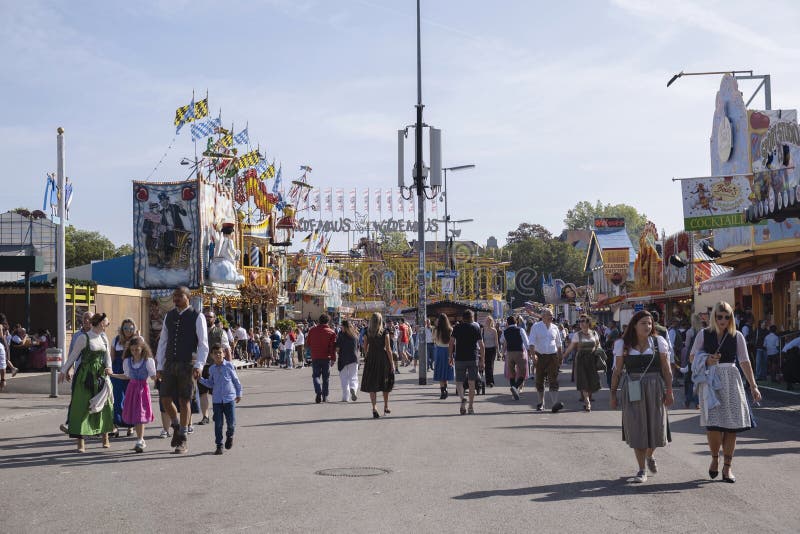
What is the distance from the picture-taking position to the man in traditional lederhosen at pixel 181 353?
1177 cm

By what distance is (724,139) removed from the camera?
3531cm

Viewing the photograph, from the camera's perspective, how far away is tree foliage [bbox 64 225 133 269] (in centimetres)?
8625

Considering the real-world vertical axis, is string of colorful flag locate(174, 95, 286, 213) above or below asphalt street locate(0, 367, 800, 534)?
above

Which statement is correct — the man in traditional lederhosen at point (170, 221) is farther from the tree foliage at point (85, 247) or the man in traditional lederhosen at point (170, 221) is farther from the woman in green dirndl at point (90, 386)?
the tree foliage at point (85, 247)

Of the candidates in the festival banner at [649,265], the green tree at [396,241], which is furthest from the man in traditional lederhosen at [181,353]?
the green tree at [396,241]

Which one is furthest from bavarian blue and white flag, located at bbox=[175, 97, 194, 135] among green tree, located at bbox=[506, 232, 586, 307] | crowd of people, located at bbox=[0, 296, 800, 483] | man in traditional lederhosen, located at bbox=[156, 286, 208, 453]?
green tree, located at bbox=[506, 232, 586, 307]

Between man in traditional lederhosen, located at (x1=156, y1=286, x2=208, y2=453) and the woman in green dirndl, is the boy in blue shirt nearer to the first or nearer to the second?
man in traditional lederhosen, located at (x1=156, y1=286, x2=208, y2=453)

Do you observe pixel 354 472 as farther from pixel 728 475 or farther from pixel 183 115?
pixel 183 115

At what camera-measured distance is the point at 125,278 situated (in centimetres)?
4806

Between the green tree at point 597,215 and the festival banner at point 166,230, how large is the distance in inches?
4489

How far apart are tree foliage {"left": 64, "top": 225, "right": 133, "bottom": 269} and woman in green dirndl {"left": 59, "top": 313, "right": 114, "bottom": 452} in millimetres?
76183

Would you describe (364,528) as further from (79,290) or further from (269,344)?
(269,344)

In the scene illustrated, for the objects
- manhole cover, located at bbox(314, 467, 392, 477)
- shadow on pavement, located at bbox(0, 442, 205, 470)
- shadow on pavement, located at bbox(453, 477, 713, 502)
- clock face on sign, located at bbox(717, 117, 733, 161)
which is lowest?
shadow on pavement, located at bbox(453, 477, 713, 502)

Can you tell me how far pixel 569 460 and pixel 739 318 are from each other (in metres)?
17.5
